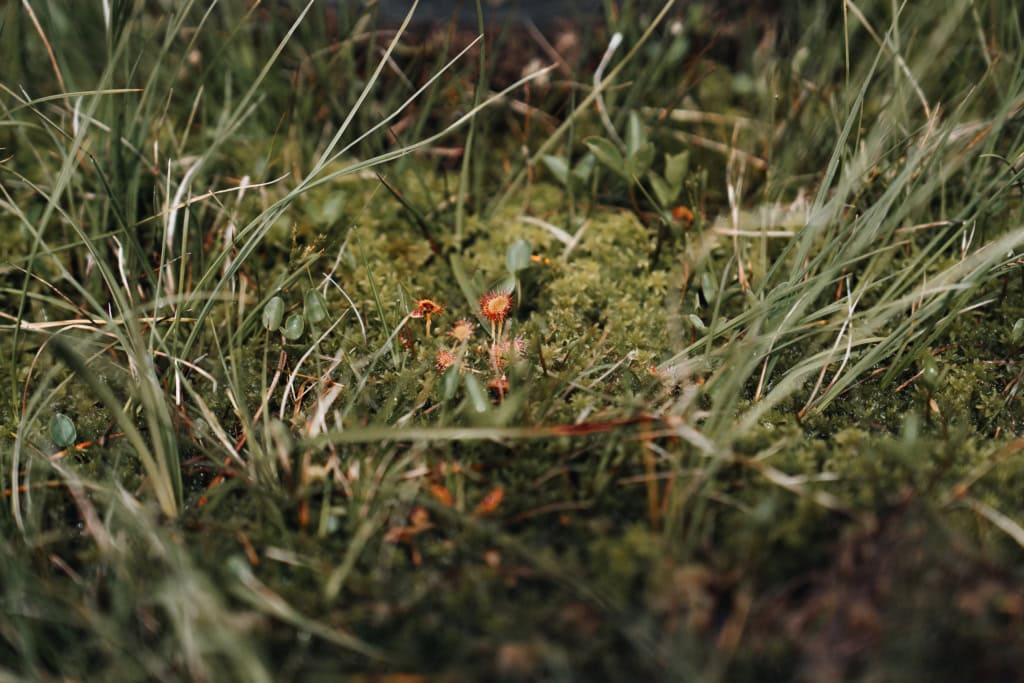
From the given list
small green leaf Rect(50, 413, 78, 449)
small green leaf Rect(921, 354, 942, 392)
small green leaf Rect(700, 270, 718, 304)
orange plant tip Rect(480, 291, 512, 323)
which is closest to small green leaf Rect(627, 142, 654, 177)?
small green leaf Rect(700, 270, 718, 304)

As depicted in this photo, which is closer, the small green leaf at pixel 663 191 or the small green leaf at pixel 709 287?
the small green leaf at pixel 709 287

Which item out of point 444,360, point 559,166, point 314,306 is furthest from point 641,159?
point 314,306

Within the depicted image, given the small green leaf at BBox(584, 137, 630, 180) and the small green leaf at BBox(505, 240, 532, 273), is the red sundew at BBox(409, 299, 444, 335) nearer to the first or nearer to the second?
the small green leaf at BBox(505, 240, 532, 273)

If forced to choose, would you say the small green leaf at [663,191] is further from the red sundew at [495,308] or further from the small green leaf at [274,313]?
the small green leaf at [274,313]

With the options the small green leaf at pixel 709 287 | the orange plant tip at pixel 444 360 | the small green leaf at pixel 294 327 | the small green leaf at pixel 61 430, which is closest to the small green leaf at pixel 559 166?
the small green leaf at pixel 709 287

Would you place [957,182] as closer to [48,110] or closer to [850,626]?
[850,626]

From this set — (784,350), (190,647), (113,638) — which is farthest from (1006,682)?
(113,638)
